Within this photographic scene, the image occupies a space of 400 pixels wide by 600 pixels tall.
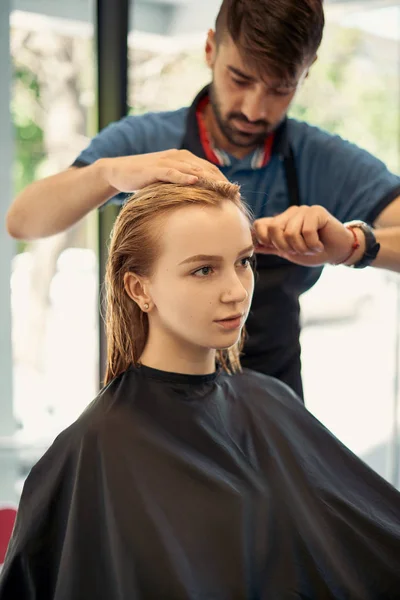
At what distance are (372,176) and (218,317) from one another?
621 mm

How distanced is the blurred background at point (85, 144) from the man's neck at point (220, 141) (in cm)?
134

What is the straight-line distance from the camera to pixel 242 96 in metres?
1.71

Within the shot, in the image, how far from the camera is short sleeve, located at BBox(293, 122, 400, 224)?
180 cm

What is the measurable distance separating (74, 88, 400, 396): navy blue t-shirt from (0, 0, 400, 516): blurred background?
1.24 meters

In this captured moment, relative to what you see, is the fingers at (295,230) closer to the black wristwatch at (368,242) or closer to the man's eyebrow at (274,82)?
the black wristwatch at (368,242)

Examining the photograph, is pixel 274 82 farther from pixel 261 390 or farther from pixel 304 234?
pixel 261 390

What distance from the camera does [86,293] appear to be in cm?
348

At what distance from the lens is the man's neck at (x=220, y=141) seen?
1849mm

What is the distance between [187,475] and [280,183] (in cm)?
80

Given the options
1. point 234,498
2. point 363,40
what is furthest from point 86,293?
point 234,498

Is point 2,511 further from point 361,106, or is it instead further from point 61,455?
point 361,106

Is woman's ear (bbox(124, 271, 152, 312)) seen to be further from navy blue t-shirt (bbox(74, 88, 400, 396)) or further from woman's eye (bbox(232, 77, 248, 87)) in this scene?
woman's eye (bbox(232, 77, 248, 87))

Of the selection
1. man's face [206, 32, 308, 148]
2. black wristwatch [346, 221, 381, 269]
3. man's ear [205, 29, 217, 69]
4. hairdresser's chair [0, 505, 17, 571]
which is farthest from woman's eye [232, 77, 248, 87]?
hairdresser's chair [0, 505, 17, 571]

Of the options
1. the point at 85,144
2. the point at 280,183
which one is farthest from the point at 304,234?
the point at 85,144
